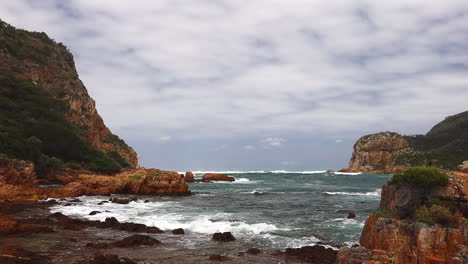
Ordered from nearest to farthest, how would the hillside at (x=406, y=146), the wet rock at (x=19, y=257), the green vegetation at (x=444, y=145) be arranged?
1. the wet rock at (x=19, y=257)
2. the green vegetation at (x=444, y=145)
3. the hillside at (x=406, y=146)

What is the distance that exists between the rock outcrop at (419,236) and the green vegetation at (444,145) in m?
112

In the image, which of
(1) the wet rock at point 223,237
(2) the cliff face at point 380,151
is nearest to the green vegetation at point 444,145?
(2) the cliff face at point 380,151

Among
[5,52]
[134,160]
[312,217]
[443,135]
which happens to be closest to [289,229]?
[312,217]

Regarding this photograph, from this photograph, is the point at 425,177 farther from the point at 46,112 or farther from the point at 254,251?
the point at 46,112

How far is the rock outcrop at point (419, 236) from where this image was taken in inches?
417

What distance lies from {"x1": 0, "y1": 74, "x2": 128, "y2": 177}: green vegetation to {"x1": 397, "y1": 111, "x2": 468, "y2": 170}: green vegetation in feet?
338

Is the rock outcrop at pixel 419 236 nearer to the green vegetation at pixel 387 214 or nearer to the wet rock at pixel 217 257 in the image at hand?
the green vegetation at pixel 387 214

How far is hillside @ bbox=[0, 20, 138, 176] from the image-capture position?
168ft

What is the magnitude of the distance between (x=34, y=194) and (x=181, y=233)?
72.0ft

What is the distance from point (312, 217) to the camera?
97.2 ft

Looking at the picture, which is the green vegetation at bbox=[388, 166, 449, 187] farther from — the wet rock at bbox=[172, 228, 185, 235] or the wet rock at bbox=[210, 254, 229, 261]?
the wet rock at bbox=[172, 228, 185, 235]

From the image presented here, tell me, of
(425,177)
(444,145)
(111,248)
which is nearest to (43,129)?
(111,248)

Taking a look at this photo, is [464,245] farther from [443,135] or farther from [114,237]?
[443,135]

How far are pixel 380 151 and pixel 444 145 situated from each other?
41690 mm
